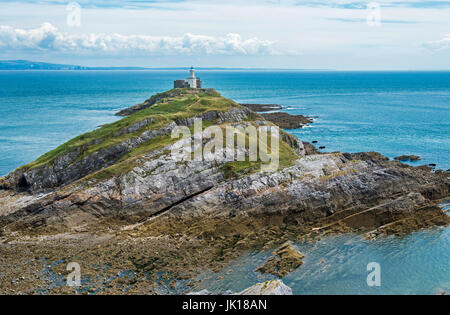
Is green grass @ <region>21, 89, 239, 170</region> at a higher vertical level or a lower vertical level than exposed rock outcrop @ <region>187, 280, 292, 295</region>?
higher

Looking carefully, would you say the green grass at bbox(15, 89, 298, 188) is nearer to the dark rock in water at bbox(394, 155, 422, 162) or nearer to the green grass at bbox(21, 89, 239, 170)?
the green grass at bbox(21, 89, 239, 170)

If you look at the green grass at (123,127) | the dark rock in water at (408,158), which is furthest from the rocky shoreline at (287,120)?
the green grass at (123,127)

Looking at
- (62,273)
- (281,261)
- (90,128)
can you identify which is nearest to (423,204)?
(281,261)

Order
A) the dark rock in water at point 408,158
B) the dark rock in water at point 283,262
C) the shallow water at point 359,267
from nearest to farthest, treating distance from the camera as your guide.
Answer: the shallow water at point 359,267, the dark rock in water at point 283,262, the dark rock in water at point 408,158

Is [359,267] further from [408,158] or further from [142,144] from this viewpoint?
[408,158]

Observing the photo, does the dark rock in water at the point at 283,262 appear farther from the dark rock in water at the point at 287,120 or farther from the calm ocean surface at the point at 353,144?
the dark rock in water at the point at 287,120

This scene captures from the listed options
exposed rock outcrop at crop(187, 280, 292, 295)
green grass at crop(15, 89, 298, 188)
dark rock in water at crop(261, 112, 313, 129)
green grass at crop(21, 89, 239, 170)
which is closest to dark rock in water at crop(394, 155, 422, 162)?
green grass at crop(15, 89, 298, 188)
